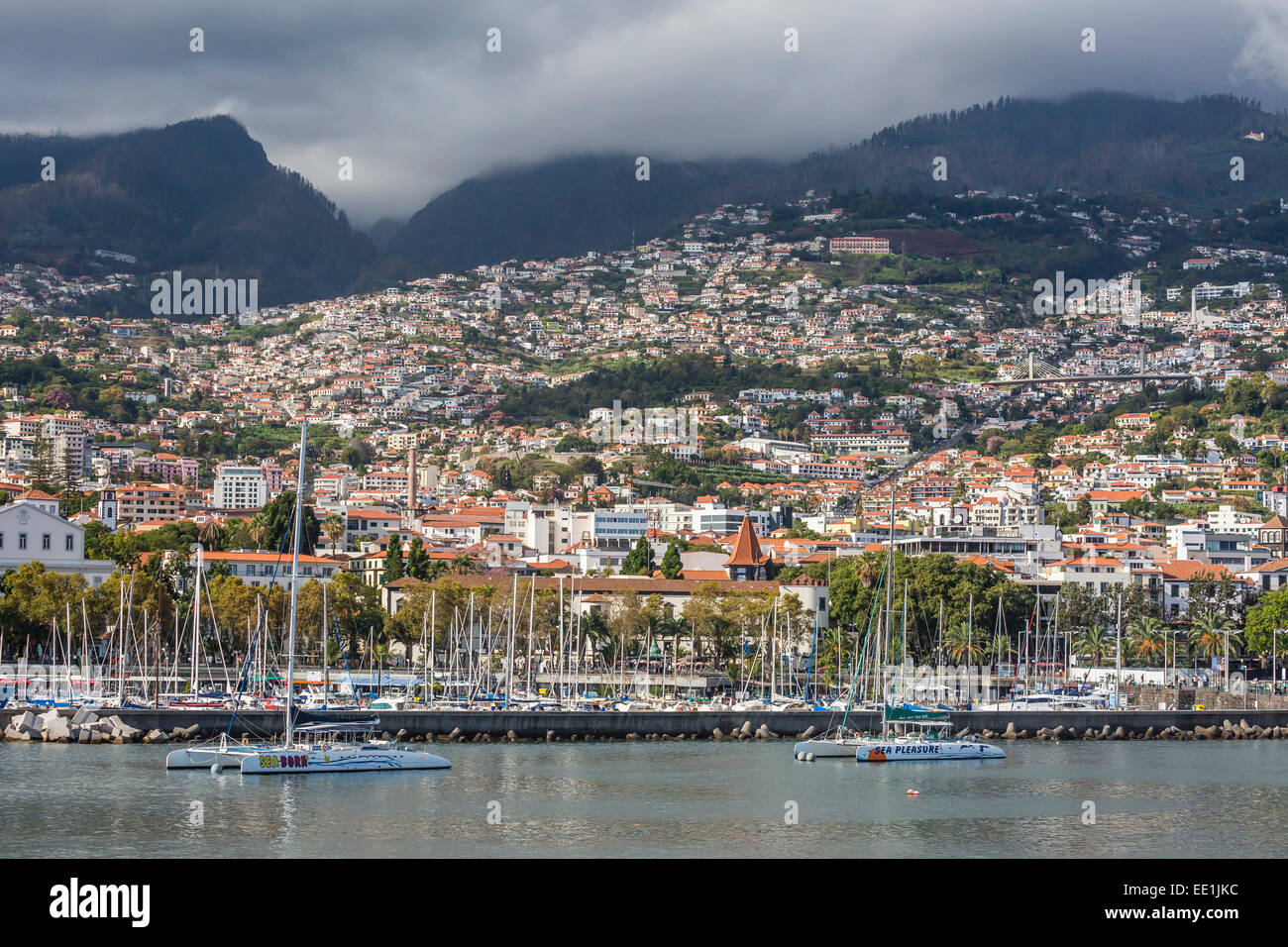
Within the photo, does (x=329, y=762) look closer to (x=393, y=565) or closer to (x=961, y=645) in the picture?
(x=961, y=645)

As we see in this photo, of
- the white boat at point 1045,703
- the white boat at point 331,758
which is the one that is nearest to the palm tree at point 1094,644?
the white boat at point 1045,703

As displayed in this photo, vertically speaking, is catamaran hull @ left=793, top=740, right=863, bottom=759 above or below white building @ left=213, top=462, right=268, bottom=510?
below

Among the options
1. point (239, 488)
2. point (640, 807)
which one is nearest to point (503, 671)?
point (640, 807)

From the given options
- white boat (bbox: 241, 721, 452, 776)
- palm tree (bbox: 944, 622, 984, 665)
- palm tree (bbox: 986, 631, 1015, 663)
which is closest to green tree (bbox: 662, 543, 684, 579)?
palm tree (bbox: 986, 631, 1015, 663)

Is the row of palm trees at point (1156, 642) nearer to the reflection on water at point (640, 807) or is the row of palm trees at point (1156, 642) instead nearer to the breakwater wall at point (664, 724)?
the breakwater wall at point (664, 724)

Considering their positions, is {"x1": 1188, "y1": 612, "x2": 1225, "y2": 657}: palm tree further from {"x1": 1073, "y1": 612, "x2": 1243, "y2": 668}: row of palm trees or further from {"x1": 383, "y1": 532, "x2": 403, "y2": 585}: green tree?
{"x1": 383, "y1": 532, "x2": 403, "y2": 585}: green tree
